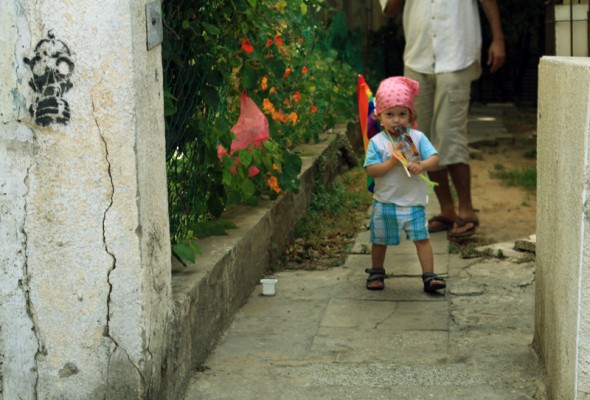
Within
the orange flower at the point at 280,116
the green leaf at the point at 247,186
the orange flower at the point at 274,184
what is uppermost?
the orange flower at the point at 280,116

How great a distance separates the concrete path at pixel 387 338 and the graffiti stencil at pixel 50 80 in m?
1.23

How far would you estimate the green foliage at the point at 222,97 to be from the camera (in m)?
4.28

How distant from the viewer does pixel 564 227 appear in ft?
11.1

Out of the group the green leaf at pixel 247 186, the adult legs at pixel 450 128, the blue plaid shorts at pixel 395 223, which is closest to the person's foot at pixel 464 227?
the adult legs at pixel 450 128

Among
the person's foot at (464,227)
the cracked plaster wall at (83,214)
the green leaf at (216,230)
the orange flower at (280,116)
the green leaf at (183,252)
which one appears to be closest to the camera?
the cracked plaster wall at (83,214)

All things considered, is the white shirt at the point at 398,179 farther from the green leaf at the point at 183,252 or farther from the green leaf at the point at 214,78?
the green leaf at the point at 183,252

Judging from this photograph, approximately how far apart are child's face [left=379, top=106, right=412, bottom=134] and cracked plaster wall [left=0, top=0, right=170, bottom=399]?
6.39 ft

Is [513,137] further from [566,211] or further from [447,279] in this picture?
[566,211]

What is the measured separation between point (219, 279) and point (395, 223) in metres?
1.20

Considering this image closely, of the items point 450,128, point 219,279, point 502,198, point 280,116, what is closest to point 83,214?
point 219,279

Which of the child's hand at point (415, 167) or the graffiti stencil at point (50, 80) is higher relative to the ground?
the graffiti stencil at point (50, 80)

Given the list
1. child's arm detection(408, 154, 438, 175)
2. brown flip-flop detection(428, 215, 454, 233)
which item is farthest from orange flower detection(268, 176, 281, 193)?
brown flip-flop detection(428, 215, 454, 233)

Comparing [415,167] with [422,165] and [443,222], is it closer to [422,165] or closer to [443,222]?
[422,165]

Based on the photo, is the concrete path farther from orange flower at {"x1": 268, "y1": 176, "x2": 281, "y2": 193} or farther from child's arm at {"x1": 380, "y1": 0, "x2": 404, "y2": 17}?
child's arm at {"x1": 380, "y1": 0, "x2": 404, "y2": 17}
